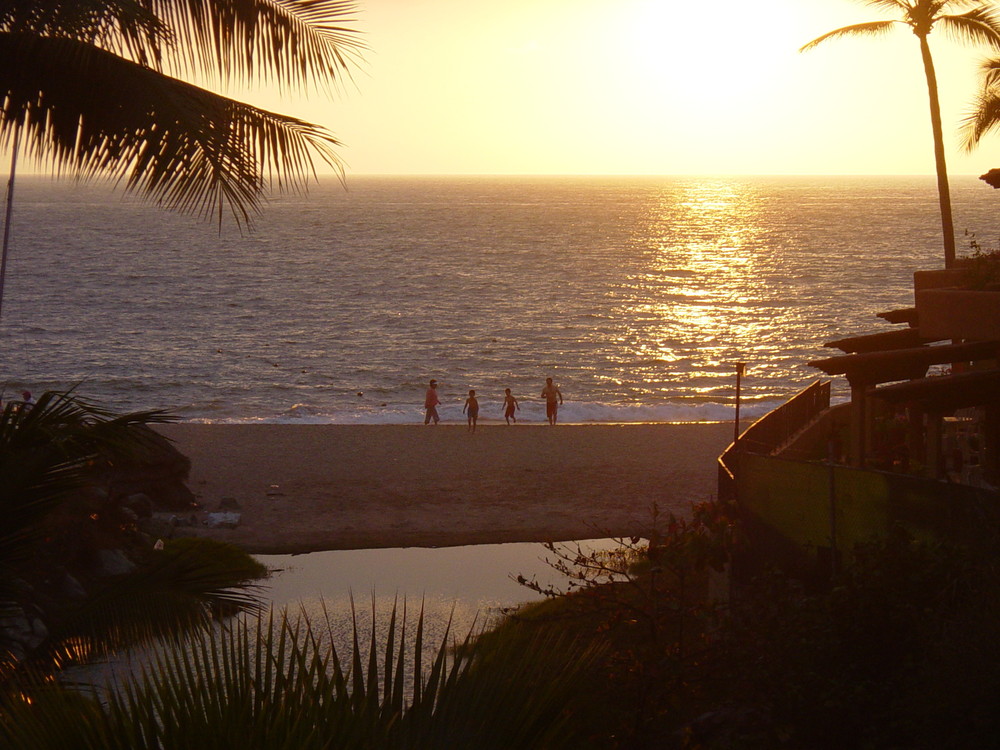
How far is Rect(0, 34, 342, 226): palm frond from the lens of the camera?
4.65 metres

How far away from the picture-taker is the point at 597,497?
64.6 feet

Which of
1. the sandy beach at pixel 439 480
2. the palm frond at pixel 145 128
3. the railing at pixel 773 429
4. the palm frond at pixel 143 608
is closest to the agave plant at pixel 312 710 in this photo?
the palm frond at pixel 143 608

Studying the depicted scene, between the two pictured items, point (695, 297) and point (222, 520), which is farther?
point (695, 297)

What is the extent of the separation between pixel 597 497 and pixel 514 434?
266 inches

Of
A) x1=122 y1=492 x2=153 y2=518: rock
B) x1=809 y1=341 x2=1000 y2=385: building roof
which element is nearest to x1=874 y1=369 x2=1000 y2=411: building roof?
x1=809 y1=341 x2=1000 y2=385: building roof

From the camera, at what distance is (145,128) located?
185 inches

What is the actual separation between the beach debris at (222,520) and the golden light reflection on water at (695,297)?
86.9 ft

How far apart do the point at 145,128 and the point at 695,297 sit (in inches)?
2643

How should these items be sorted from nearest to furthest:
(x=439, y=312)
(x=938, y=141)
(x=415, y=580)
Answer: (x=415, y=580)
(x=938, y=141)
(x=439, y=312)

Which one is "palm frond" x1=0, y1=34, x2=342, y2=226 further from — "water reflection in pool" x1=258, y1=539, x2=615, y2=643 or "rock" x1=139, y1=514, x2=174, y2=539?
"rock" x1=139, y1=514, x2=174, y2=539

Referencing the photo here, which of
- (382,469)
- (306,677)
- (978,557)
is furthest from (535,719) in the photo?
(382,469)

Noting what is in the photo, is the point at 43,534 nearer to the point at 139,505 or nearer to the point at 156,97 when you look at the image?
the point at 156,97

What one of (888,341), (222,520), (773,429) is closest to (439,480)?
(222,520)

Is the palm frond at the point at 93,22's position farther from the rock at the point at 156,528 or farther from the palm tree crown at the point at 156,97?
the rock at the point at 156,528
